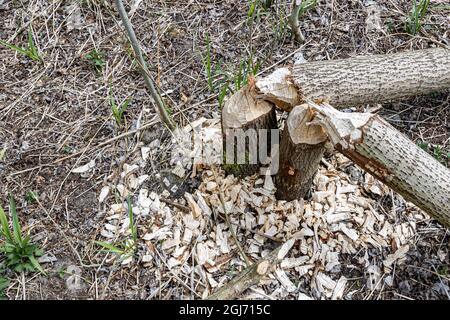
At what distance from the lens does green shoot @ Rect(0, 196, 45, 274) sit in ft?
6.73

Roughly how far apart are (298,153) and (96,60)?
155 centimetres

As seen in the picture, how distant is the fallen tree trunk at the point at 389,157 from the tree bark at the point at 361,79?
0.75 ft

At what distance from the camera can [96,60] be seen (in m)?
2.74

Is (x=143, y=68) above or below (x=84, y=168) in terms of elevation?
above

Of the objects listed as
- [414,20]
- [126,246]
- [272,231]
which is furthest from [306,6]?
[126,246]

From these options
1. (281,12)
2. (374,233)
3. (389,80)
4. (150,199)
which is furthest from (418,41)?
(150,199)

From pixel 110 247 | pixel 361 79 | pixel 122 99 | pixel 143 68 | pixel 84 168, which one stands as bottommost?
pixel 110 247

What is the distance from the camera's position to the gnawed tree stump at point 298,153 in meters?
1.82

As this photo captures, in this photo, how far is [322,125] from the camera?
5.83ft

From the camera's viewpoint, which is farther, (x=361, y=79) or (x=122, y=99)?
(x=122, y=99)

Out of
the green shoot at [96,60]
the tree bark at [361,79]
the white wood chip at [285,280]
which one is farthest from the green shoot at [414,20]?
the green shoot at [96,60]

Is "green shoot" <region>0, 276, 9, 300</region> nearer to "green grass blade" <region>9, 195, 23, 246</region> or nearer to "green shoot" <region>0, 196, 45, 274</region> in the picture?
"green shoot" <region>0, 196, 45, 274</region>

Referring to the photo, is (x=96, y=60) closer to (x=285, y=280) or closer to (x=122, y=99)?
(x=122, y=99)
